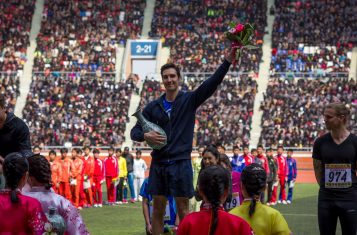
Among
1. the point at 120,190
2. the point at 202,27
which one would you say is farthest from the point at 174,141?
the point at 202,27

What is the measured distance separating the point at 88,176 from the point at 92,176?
0.22m

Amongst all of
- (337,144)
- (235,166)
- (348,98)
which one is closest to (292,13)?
(348,98)

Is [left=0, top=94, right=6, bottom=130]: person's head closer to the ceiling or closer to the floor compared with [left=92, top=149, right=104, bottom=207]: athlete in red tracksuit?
closer to the ceiling

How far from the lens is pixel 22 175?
20.1 feet

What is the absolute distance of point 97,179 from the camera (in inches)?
1037

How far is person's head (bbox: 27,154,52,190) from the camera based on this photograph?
6.38m

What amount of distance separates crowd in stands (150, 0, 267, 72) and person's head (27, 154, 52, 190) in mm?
43272

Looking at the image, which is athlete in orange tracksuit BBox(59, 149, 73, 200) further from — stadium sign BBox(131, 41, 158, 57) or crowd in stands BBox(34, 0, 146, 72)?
stadium sign BBox(131, 41, 158, 57)

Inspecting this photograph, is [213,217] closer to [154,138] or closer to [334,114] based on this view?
[154,138]

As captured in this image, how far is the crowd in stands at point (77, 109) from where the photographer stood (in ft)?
149

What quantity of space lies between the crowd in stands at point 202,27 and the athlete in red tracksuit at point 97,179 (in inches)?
932

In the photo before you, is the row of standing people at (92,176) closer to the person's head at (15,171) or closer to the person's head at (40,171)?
the person's head at (40,171)

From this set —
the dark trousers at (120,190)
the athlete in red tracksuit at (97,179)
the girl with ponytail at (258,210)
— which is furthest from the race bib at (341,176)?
the dark trousers at (120,190)

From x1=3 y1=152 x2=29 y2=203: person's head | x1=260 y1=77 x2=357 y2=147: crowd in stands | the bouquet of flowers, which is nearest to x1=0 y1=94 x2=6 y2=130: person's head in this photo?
x1=3 y1=152 x2=29 y2=203: person's head
